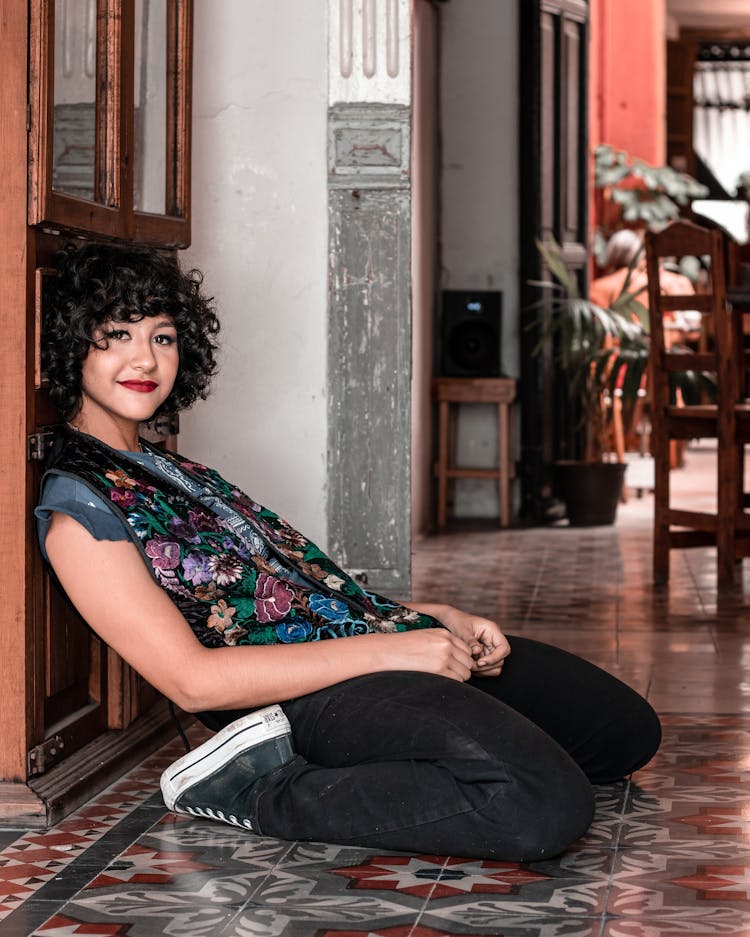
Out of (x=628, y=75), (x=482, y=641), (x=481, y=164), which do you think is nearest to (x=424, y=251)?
(x=481, y=164)

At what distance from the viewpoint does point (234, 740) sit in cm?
262

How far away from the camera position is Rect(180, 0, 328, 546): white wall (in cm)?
458

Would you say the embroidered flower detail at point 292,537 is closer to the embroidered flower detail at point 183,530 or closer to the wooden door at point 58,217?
the embroidered flower detail at point 183,530

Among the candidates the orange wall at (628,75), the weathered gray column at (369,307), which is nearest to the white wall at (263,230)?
the weathered gray column at (369,307)

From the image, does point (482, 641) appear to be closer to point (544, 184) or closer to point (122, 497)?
point (122, 497)

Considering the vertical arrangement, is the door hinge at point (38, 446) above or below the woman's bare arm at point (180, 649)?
above

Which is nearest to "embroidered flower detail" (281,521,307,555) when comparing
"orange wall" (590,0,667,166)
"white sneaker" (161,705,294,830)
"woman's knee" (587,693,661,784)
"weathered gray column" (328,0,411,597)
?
"white sneaker" (161,705,294,830)

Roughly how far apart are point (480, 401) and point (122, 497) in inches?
200

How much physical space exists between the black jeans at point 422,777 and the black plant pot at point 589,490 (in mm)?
5006

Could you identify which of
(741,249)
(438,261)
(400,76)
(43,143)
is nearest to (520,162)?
(438,261)

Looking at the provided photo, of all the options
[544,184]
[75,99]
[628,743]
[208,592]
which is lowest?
[628,743]

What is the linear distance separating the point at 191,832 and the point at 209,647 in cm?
35

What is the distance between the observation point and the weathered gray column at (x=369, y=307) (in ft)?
A: 14.9

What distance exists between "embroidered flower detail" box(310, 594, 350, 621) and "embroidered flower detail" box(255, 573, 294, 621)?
0.17ft
